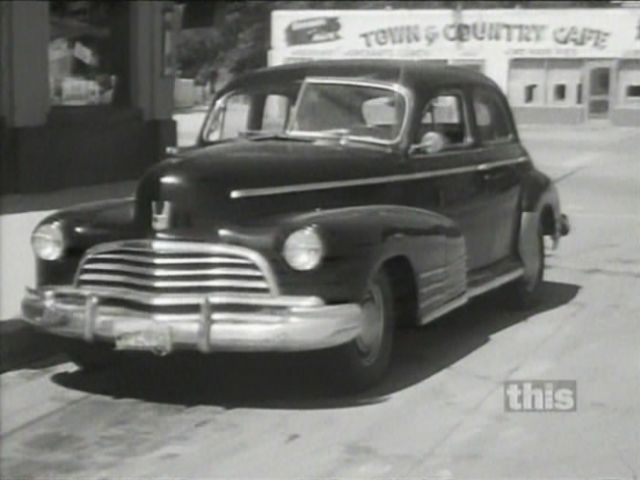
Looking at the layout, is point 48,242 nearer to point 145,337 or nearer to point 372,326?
point 145,337

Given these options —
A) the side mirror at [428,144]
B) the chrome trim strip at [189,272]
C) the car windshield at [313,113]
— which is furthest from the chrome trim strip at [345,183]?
the chrome trim strip at [189,272]

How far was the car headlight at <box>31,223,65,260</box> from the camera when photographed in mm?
5246

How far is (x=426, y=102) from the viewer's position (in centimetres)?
598

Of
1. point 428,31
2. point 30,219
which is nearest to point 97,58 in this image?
point 30,219

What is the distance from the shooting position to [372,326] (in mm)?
5367

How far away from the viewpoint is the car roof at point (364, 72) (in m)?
5.54

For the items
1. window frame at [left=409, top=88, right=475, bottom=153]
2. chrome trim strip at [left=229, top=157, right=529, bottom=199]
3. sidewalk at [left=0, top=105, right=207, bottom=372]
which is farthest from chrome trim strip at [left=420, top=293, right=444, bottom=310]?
sidewalk at [left=0, top=105, right=207, bottom=372]

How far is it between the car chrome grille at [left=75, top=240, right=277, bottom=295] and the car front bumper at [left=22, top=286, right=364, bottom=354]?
Result: 37mm

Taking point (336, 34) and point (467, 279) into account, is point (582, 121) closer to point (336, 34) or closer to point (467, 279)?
point (336, 34)

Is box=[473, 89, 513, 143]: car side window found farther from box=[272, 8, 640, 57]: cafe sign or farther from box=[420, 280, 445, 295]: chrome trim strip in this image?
box=[420, 280, 445, 295]: chrome trim strip

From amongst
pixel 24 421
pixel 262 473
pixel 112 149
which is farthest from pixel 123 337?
pixel 112 149

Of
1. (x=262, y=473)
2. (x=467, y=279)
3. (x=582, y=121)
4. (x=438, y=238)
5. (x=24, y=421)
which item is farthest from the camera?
(x=467, y=279)

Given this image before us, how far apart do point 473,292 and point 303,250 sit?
4.96ft

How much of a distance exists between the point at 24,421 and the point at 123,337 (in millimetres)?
506
